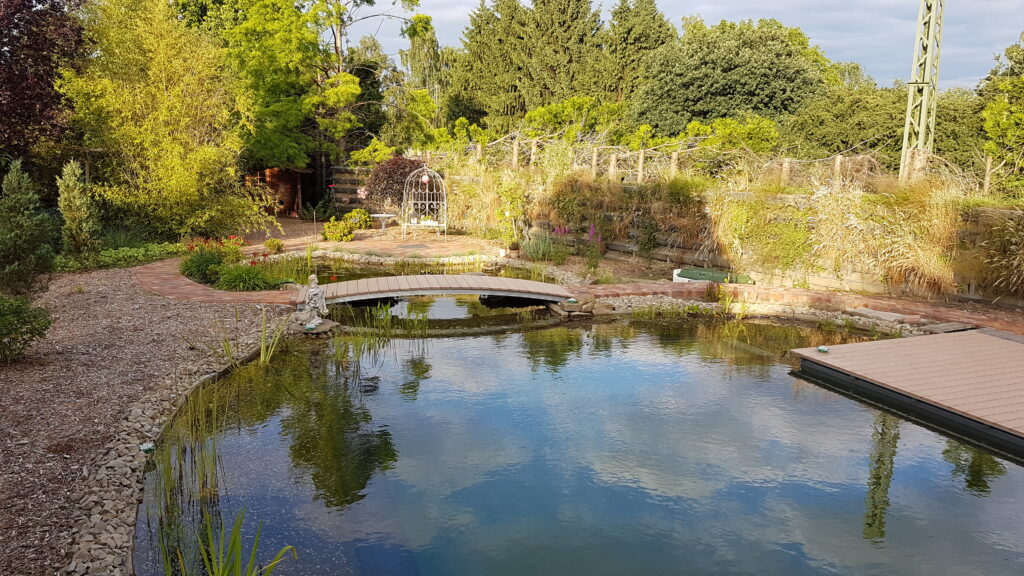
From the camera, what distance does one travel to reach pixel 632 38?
28.9 metres

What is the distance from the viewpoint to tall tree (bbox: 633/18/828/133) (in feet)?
80.2

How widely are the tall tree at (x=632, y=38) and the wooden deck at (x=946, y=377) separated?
946 inches

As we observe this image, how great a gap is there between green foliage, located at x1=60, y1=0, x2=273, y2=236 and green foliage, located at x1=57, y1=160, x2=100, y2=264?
5.31 ft

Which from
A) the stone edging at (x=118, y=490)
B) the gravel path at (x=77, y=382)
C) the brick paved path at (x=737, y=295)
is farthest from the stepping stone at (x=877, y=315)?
the stone edging at (x=118, y=490)

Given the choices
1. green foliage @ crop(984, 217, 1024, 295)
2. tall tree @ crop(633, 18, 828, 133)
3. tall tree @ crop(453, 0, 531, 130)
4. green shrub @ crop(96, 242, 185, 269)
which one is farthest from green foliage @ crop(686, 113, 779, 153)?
green shrub @ crop(96, 242, 185, 269)

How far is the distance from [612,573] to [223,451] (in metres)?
2.71

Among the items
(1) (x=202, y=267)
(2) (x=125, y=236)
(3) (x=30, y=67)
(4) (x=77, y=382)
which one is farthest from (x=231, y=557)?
(3) (x=30, y=67)

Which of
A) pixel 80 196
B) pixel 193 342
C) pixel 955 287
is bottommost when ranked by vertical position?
pixel 193 342

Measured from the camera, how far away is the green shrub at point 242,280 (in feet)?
28.8

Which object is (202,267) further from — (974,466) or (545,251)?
(974,466)

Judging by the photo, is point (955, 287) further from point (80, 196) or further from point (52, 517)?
point (80, 196)

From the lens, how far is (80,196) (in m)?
9.79

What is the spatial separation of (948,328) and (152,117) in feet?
41.1

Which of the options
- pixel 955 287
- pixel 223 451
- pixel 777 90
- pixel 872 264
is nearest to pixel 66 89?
pixel 223 451
